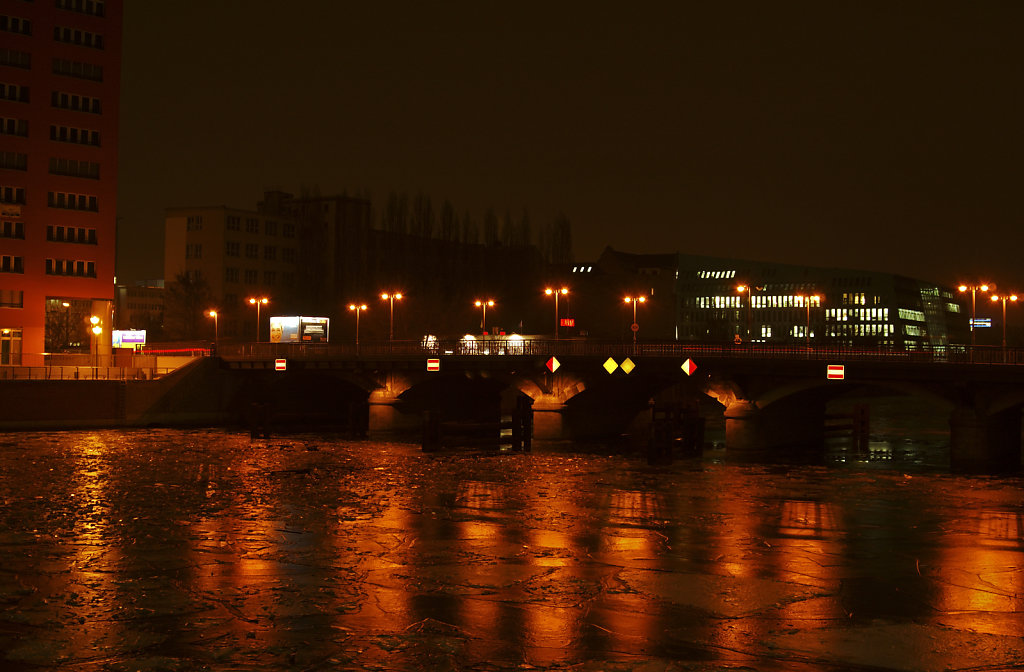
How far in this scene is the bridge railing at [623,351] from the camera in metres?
58.6

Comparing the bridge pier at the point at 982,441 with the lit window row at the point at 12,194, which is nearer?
the bridge pier at the point at 982,441

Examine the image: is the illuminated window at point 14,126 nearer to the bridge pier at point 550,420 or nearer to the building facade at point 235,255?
the building facade at point 235,255

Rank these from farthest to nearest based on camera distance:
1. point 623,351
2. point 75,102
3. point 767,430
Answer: point 75,102, point 623,351, point 767,430

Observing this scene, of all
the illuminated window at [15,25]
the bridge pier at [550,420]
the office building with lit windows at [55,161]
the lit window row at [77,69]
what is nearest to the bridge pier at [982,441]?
the bridge pier at [550,420]

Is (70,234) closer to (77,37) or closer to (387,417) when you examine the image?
(77,37)

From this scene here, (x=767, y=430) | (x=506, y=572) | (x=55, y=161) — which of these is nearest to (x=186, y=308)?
(x=55, y=161)

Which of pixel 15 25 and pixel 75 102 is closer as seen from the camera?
pixel 15 25

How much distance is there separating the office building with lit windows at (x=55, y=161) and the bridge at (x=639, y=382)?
1757cm

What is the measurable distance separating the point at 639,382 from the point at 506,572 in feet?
174

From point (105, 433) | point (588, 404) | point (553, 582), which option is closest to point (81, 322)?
point (105, 433)

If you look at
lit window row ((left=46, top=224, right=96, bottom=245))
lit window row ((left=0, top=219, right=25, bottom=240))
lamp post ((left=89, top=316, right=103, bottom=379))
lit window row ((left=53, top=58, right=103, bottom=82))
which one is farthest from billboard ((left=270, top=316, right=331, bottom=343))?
lit window row ((left=53, top=58, right=103, bottom=82))

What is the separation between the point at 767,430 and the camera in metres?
66.9

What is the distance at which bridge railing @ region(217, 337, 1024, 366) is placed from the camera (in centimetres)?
5859

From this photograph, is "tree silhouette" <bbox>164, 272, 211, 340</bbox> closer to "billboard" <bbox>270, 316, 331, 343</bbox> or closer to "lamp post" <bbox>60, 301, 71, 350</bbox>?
"lamp post" <bbox>60, 301, 71, 350</bbox>
